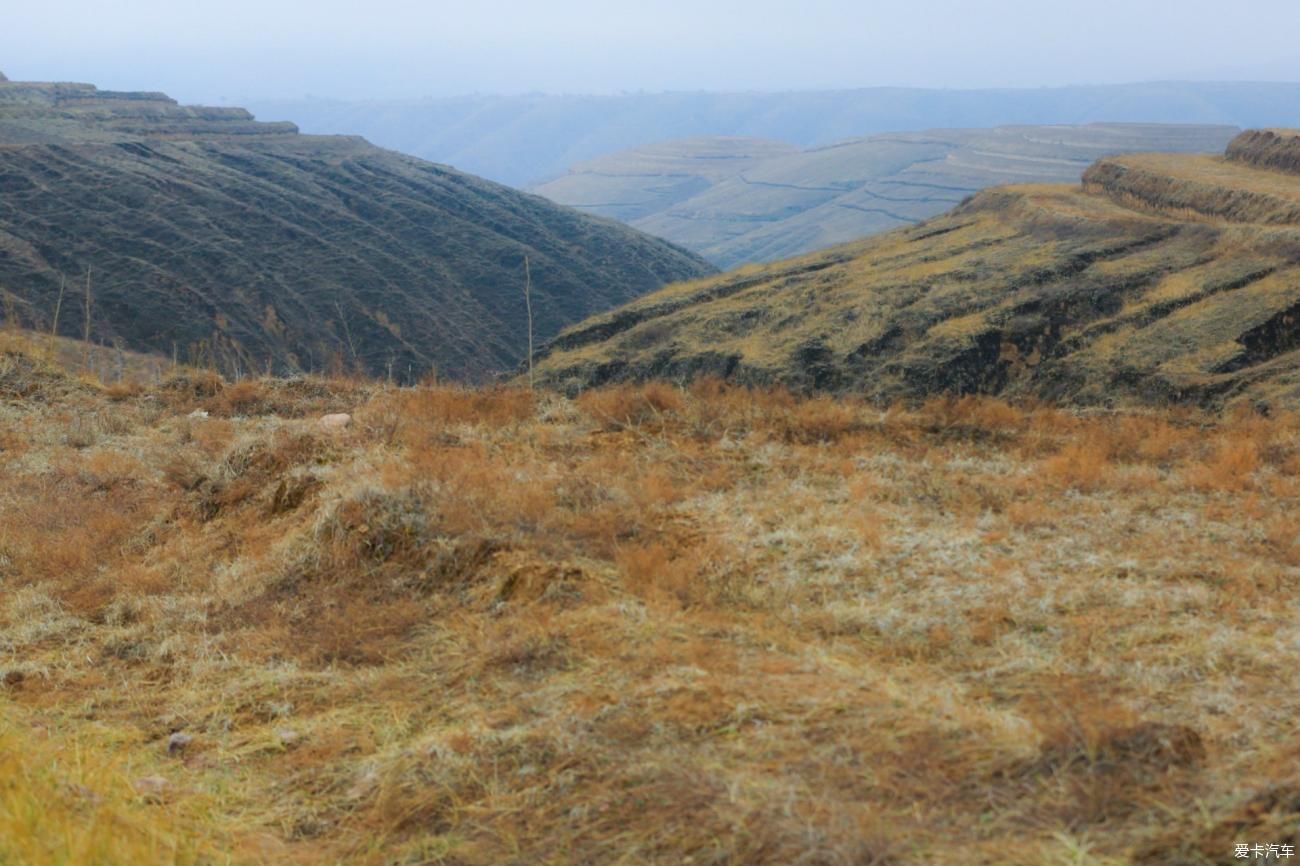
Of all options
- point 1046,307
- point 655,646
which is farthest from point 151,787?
point 1046,307

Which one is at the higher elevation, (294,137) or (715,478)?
(294,137)

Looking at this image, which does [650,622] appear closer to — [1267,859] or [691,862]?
[691,862]

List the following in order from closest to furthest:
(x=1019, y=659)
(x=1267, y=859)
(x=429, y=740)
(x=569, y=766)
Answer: (x=1267, y=859)
(x=569, y=766)
(x=429, y=740)
(x=1019, y=659)

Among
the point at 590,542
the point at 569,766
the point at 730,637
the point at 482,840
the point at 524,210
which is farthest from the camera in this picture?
the point at 524,210

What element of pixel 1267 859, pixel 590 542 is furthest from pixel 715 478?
pixel 1267 859

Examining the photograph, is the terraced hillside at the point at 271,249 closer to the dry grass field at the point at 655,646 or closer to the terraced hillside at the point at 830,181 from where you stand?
the dry grass field at the point at 655,646

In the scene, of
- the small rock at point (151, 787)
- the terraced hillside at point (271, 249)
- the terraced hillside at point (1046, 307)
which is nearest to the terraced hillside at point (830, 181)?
the terraced hillside at point (271, 249)

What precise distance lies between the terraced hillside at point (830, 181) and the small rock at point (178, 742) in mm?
104077

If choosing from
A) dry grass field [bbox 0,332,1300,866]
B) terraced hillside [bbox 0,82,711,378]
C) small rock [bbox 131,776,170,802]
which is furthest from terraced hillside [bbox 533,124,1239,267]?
small rock [bbox 131,776,170,802]

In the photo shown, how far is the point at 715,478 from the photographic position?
23.8 feet

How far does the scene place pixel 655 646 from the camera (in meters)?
4.59

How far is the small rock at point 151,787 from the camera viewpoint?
3725 millimetres

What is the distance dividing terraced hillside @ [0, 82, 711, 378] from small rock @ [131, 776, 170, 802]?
25.5 metres

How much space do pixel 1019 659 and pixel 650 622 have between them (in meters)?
1.62
